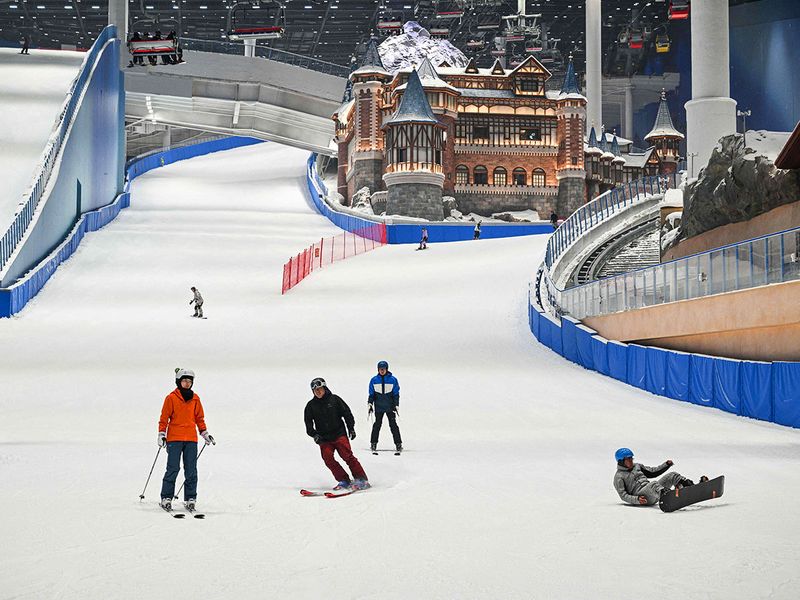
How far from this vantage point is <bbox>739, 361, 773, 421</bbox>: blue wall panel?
1641 centimetres

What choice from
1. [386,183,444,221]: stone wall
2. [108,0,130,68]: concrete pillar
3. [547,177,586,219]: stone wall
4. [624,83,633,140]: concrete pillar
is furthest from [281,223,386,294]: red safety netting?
Answer: [624,83,633,140]: concrete pillar

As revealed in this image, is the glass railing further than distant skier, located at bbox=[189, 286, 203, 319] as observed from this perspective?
No

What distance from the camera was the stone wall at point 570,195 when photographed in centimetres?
7169

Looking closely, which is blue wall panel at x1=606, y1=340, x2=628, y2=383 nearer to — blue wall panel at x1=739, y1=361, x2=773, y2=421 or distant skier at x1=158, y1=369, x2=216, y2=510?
blue wall panel at x1=739, y1=361, x2=773, y2=421

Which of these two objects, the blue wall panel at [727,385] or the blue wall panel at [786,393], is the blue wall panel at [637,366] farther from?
the blue wall panel at [786,393]

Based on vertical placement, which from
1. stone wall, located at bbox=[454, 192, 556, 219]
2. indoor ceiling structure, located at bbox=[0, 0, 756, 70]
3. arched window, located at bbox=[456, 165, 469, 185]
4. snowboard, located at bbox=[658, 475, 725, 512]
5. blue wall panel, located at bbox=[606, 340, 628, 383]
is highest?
indoor ceiling structure, located at bbox=[0, 0, 756, 70]

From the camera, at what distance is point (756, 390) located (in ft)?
55.0

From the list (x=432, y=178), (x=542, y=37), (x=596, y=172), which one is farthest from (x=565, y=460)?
(x=542, y=37)

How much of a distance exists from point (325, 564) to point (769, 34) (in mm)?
74488

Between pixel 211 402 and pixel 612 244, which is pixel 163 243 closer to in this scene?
pixel 612 244

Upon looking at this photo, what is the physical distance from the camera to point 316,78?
258 ft

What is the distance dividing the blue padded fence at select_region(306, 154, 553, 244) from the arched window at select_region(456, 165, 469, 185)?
11.2m

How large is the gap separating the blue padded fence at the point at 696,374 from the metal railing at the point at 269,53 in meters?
55.1

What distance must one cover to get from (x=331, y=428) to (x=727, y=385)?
32.2ft
